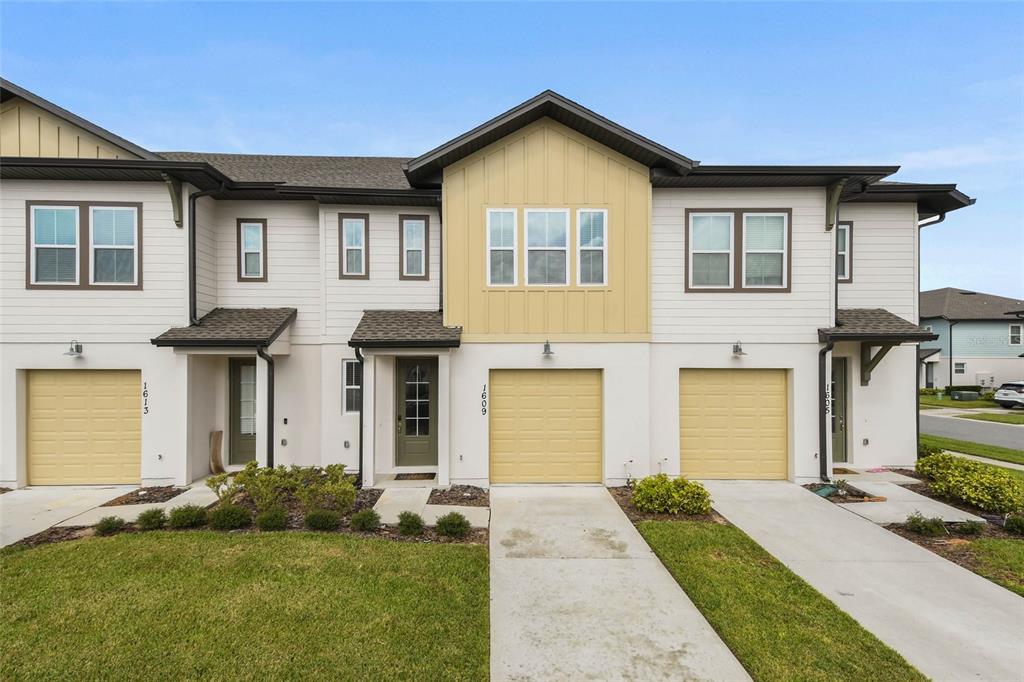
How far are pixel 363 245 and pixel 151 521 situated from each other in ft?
19.4

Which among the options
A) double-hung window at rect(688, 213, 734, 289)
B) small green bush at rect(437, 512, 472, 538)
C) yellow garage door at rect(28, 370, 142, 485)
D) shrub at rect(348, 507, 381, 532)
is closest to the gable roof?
double-hung window at rect(688, 213, 734, 289)

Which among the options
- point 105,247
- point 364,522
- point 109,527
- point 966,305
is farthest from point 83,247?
point 966,305

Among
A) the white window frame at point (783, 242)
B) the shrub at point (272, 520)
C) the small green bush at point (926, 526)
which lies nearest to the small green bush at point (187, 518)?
the shrub at point (272, 520)

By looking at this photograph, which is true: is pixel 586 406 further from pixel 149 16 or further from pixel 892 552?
pixel 149 16

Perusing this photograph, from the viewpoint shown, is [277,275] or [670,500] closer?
[670,500]

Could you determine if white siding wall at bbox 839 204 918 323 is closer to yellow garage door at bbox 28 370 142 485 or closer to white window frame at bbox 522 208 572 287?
white window frame at bbox 522 208 572 287

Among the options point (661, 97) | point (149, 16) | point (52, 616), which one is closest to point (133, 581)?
point (52, 616)

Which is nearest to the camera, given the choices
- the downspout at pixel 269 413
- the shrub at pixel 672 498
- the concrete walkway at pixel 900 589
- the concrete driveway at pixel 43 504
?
the concrete walkway at pixel 900 589

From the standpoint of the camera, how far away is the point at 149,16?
1150 centimetres

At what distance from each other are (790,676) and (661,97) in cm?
2137

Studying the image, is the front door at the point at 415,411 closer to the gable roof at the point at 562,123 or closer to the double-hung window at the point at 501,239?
the double-hung window at the point at 501,239

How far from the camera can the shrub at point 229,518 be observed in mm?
6426

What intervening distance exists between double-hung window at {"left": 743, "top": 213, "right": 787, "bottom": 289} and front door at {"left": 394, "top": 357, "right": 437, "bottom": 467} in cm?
673

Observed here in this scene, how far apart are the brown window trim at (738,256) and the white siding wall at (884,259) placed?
195 cm
